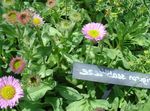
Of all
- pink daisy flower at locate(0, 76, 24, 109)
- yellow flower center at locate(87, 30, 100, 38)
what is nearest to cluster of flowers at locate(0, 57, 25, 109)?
pink daisy flower at locate(0, 76, 24, 109)

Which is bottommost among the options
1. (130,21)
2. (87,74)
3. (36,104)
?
(36,104)

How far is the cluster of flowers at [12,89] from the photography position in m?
2.13

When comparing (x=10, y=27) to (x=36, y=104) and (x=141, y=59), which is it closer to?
(x=36, y=104)

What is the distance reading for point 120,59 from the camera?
2.70 metres

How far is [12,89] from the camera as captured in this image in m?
2.18

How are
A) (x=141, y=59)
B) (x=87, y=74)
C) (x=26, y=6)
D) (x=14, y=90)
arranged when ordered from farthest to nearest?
1. (x=26, y=6)
2. (x=141, y=59)
3. (x=87, y=74)
4. (x=14, y=90)

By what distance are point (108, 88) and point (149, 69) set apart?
11.2 inches

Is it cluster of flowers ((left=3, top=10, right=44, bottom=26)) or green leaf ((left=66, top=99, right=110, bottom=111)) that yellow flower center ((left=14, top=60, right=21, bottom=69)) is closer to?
cluster of flowers ((left=3, top=10, right=44, bottom=26))

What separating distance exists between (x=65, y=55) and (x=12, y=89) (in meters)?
0.47

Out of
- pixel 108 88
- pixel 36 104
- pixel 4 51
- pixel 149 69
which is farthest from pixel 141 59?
pixel 4 51

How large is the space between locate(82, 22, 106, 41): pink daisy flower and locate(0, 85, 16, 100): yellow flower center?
1.79 ft

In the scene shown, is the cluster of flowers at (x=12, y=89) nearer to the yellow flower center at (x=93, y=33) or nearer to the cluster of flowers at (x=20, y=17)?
the cluster of flowers at (x=20, y=17)

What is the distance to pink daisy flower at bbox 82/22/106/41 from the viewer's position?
2.43 meters

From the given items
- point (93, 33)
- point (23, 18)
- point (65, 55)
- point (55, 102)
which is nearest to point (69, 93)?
point (55, 102)
